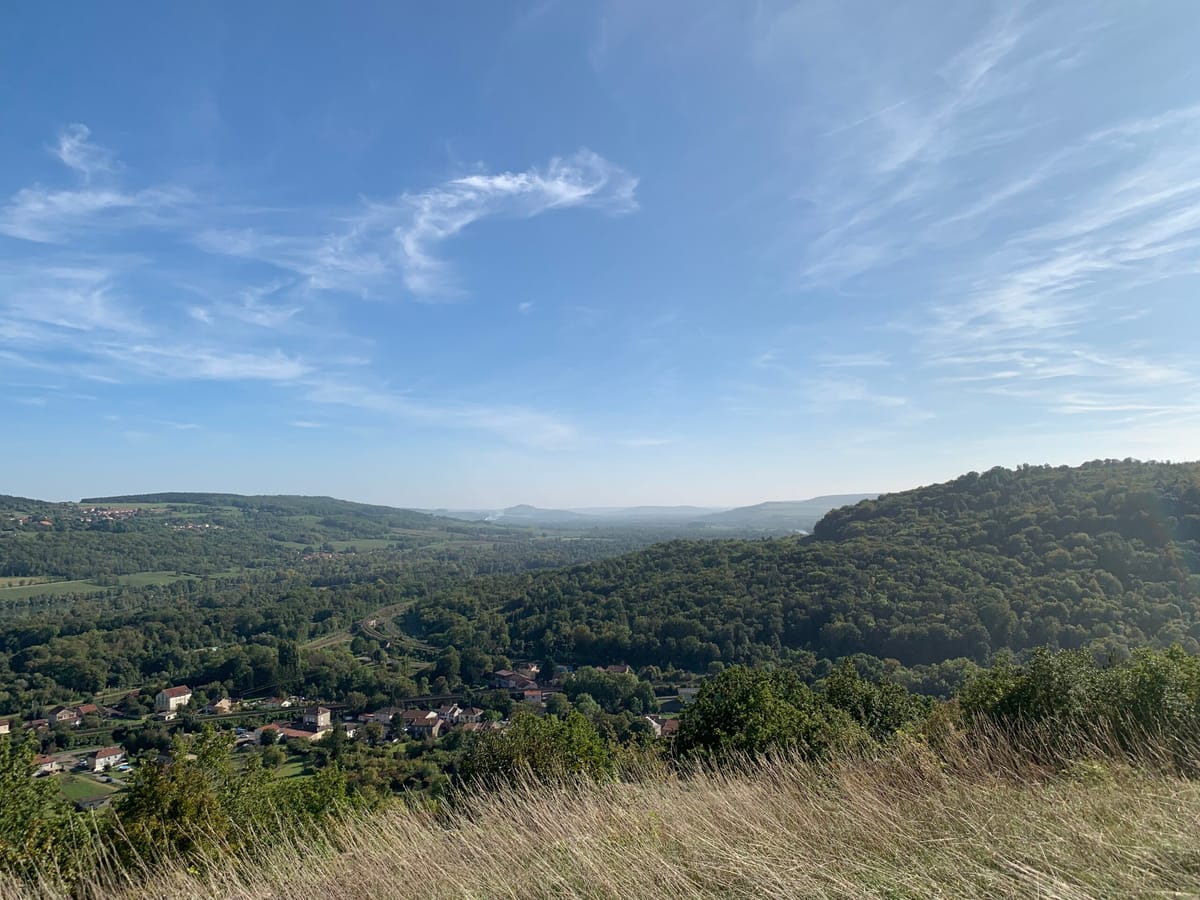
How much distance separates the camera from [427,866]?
10.7 ft

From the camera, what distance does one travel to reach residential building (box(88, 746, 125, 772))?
78.2 feet

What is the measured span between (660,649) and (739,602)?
7.12 m

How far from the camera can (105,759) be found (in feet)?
79.5

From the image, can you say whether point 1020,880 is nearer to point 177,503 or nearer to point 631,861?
point 631,861

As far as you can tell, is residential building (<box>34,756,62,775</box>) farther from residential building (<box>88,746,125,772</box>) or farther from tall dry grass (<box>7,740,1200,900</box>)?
tall dry grass (<box>7,740,1200,900</box>)

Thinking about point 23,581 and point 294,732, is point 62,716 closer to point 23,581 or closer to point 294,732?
point 294,732

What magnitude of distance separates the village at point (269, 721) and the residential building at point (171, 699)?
0.18 feet

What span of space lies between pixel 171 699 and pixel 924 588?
4967cm

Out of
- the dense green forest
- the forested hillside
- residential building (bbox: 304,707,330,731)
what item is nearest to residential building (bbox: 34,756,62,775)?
residential building (bbox: 304,707,330,731)

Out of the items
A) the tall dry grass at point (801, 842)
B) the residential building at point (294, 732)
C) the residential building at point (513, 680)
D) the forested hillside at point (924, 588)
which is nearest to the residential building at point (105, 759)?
the residential building at point (294, 732)

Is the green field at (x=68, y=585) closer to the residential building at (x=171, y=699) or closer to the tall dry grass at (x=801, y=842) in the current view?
the residential building at (x=171, y=699)

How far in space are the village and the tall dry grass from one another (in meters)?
19.4

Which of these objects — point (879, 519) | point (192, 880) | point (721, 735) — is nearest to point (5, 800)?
point (192, 880)

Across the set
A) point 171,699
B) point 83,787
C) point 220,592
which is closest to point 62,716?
point 171,699
